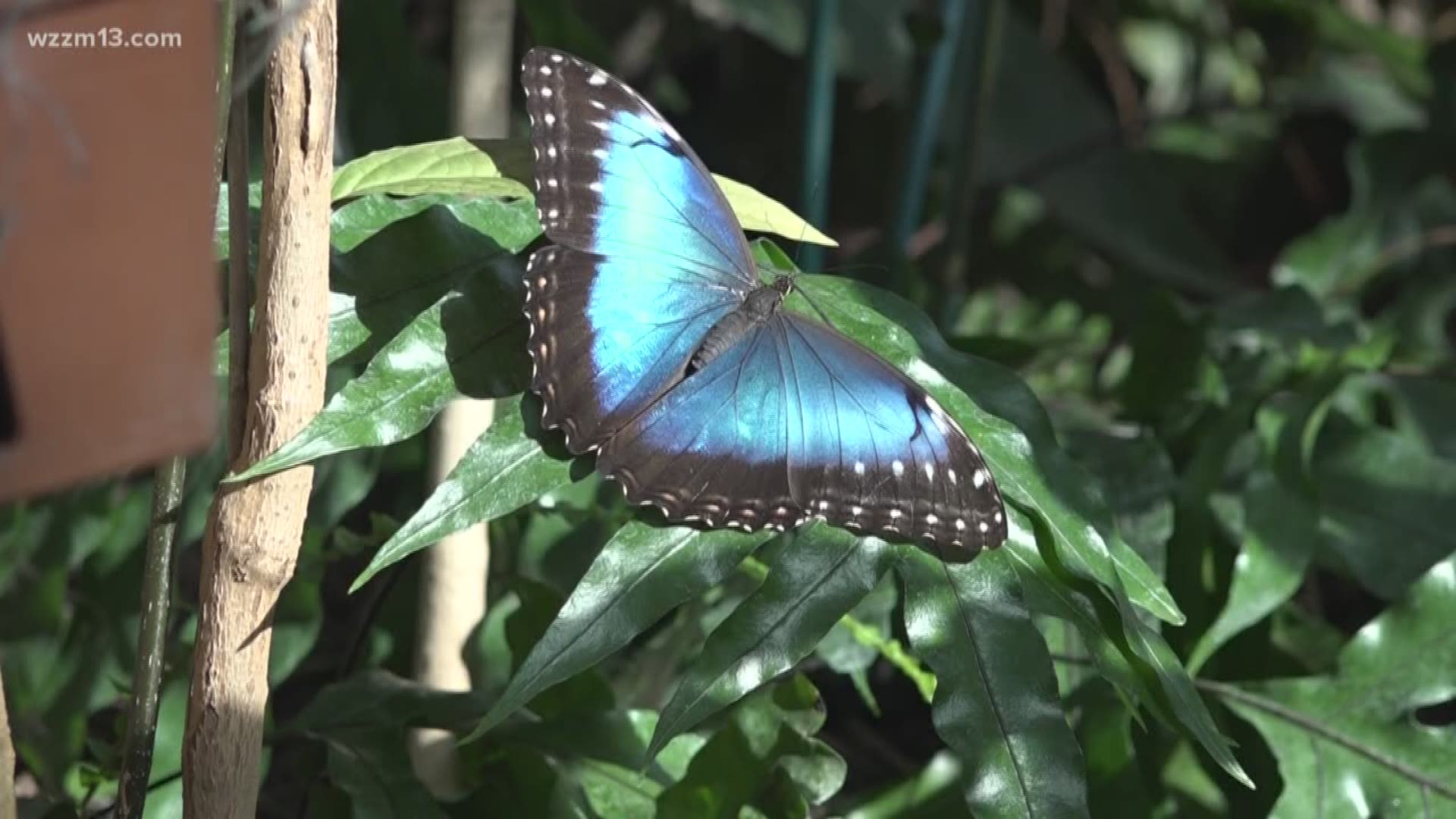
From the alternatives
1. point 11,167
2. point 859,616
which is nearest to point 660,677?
point 859,616

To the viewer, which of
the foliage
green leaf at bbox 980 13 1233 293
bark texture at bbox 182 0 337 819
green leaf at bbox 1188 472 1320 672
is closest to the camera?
bark texture at bbox 182 0 337 819

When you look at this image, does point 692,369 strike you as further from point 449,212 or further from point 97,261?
point 97,261

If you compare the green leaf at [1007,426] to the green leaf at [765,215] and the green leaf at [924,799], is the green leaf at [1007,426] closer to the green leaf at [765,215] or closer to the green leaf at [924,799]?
the green leaf at [765,215]

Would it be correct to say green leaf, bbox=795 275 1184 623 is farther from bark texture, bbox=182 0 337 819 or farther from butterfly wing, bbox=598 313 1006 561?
bark texture, bbox=182 0 337 819

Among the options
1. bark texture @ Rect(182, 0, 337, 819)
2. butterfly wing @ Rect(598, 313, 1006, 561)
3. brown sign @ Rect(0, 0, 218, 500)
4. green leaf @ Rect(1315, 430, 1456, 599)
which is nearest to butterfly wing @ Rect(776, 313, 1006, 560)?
butterfly wing @ Rect(598, 313, 1006, 561)

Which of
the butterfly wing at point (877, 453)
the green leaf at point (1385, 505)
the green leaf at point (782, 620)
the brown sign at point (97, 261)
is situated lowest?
the green leaf at point (1385, 505)

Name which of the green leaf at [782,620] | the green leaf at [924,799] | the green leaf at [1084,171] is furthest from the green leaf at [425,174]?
the green leaf at [1084,171]
